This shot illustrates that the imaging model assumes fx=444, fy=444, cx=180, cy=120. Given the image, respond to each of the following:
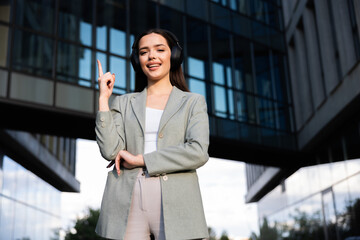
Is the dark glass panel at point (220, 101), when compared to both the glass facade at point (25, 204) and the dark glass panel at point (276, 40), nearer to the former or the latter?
the dark glass panel at point (276, 40)

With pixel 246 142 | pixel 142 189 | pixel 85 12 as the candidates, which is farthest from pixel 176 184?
pixel 246 142

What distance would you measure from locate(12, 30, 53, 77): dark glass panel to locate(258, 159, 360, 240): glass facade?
10744mm

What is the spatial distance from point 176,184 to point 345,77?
13.0 m

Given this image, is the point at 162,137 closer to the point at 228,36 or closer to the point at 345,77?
the point at 345,77

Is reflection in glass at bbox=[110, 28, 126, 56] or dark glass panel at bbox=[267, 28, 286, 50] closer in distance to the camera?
reflection in glass at bbox=[110, 28, 126, 56]

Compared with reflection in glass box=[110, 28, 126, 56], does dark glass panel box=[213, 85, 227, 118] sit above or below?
below

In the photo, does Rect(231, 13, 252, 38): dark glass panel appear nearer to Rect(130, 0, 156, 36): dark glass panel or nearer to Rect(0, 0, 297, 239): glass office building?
Rect(0, 0, 297, 239): glass office building

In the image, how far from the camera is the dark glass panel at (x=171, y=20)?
56.9 feet

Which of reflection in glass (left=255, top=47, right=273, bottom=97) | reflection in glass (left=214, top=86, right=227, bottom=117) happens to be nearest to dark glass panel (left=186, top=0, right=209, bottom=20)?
reflection in glass (left=214, top=86, right=227, bottom=117)

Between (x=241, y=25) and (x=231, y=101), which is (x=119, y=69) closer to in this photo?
(x=231, y=101)

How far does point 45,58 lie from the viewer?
1454cm

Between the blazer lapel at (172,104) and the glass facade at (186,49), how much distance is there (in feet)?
37.8

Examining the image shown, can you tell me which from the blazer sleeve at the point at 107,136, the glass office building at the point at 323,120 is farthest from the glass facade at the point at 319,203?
the blazer sleeve at the point at 107,136

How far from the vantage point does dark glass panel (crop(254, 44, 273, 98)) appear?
20562mm
